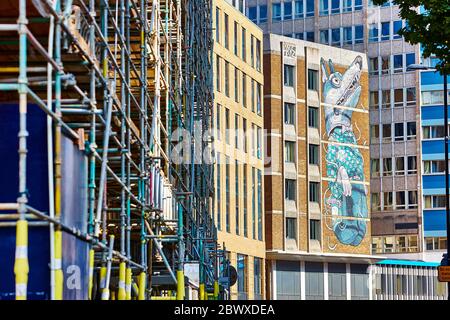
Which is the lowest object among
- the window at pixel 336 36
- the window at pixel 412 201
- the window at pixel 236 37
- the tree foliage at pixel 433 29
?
the tree foliage at pixel 433 29

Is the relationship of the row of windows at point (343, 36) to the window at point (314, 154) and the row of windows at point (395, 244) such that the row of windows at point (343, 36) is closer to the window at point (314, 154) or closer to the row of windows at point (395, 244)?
the window at point (314, 154)

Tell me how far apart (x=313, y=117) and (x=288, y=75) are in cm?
447

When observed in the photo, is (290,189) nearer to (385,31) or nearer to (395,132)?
(395,132)

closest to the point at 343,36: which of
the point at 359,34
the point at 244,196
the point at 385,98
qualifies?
the point at 359,34

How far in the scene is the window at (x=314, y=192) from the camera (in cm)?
9851

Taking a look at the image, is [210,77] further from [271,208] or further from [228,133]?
[271,208]

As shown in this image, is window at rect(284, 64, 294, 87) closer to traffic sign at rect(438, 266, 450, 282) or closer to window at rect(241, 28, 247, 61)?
window at rect(241, 28, 247, 61)

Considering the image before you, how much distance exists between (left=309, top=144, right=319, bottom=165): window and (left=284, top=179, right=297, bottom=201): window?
315cm

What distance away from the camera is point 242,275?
86125mm

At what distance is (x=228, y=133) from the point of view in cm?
8381

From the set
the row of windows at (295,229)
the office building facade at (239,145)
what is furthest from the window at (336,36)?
the row of windows at (295,229)

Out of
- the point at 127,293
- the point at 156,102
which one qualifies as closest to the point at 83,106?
the point at 127,293

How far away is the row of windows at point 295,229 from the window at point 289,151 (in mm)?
4654

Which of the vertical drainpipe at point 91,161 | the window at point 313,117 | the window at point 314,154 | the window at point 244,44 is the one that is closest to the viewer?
the vertical drainpipe at point 91,161
